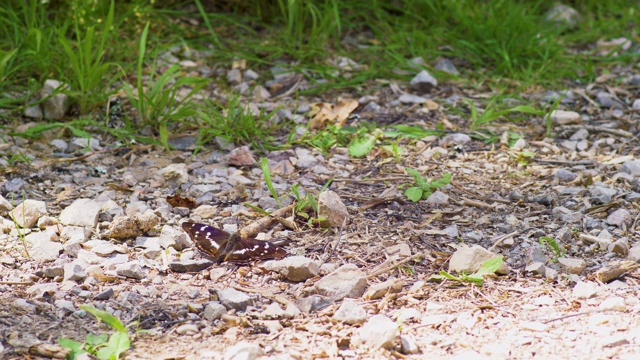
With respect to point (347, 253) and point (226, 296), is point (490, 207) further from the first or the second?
point (226, 296)

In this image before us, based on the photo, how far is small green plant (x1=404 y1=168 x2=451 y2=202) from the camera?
9.72ft

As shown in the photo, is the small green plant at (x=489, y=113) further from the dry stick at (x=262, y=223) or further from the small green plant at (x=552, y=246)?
the dry stick at (x=262, y=223)

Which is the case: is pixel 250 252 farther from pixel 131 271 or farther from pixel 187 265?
pixel 131 271

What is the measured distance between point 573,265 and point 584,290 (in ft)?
0.51

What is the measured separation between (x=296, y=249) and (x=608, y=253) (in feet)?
3.56

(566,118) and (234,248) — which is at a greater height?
(234,248)

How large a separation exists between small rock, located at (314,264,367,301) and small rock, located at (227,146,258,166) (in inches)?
40.3

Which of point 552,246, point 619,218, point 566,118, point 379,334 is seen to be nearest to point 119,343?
point 379,334

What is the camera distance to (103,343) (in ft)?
A: 6.63

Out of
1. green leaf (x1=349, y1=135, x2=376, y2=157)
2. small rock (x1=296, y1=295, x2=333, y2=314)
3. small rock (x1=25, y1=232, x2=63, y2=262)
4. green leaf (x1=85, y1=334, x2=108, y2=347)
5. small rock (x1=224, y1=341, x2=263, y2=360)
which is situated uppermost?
green leaf (x1=85, y1=334, x2=108, y2=347)

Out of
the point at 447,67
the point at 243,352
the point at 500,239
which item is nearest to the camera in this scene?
the point at 243,352

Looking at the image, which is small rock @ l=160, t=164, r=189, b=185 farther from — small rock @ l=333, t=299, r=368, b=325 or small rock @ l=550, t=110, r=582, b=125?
small rock @ l=550, t=110, r=582, b=125

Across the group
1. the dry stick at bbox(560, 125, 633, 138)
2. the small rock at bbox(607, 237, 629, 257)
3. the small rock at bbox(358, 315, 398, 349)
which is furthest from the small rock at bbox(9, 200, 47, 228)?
the dry stick at bbox(560, 125, 633, 138)

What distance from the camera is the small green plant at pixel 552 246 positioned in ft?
8.54
